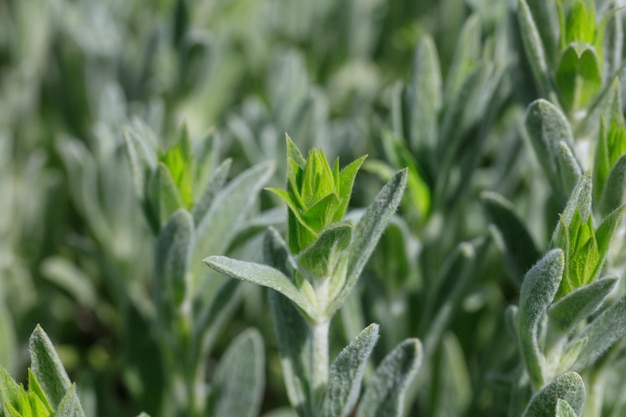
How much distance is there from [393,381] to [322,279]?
0.78 ft

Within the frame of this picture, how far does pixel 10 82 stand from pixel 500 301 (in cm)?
190

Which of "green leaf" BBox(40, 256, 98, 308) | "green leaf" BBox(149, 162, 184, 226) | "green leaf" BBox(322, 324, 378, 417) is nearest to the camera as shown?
"green leaf" BBox(322, 324, 378, 417)

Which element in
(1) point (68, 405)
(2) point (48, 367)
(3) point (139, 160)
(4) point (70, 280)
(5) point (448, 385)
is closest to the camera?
(1) point (68, 405)

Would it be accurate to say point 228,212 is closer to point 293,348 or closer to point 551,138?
point 293,348

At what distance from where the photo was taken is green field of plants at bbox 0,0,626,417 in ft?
4.58

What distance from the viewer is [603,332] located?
1.44 meters

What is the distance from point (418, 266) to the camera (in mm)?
2102

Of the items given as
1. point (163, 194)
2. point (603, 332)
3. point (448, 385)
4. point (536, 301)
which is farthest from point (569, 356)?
point (163, 194)

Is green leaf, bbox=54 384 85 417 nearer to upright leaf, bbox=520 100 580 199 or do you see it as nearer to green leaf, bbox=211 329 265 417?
green leaf, bbox=211 329 265 417

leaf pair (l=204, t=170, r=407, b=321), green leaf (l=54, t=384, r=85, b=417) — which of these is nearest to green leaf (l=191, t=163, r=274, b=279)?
leaf pair (l=204, t=170, r=407, b=321)

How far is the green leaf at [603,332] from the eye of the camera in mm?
1406

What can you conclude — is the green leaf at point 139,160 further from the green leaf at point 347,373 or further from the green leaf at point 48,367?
the green leaf at point 347,373

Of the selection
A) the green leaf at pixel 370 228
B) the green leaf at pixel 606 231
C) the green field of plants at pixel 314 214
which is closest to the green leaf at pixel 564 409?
the green field of plants at pixel 314 214

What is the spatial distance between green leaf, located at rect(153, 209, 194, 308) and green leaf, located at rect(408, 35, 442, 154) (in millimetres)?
637
